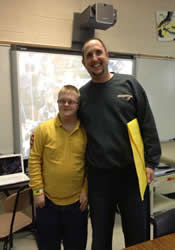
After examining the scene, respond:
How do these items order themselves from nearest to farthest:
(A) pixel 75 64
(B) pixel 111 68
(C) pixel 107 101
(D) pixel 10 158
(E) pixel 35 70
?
(C) pixel 107 101 < (D) pixel 10 158 < (E) pixel 35 70 < (A) pixel 75 64 < (B) pixel 111 68

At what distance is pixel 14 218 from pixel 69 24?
6.71ft

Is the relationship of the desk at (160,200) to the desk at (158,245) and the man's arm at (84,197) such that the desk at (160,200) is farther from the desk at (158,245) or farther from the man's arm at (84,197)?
the desk at (158,245)

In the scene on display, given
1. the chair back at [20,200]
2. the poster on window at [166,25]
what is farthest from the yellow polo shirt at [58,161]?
the poster on window at [166,25]

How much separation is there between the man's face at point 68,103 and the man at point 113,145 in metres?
0.07

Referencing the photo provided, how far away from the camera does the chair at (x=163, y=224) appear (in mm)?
1079

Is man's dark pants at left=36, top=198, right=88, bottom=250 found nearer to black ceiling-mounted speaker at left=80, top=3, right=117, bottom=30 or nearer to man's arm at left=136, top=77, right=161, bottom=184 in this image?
man's arm at left=136, top=77, right=161, bottom=184

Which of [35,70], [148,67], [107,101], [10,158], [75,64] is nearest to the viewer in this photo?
[107,101]

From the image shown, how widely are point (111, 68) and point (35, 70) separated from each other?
95 centimetres

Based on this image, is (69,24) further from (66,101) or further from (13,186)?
(13,186)

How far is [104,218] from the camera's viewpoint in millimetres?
1350

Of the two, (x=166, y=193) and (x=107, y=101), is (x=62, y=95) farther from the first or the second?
(x=166, y=193)

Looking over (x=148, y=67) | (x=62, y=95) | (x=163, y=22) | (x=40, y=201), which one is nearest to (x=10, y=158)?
(x=40, y=201)

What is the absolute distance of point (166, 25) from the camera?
10.5ft

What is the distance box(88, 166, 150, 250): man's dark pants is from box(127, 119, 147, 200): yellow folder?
0.05m
